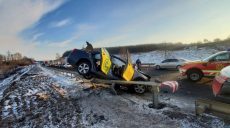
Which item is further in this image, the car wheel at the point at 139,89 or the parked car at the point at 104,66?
the car wheel at the point at 139,89

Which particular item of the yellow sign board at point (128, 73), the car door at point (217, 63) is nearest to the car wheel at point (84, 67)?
the yellow sign board at point (128, 73)

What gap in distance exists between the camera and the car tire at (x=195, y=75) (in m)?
14.7

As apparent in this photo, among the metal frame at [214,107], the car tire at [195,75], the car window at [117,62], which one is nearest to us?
the metal frame at [214,107]

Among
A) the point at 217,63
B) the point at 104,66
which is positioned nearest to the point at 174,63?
the point at 217,63

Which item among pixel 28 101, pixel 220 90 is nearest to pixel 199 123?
pixel 220 90

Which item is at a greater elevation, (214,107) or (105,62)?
(105,62)

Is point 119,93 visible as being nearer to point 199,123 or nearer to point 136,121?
point 136,121

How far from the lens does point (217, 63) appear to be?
13.8 meters

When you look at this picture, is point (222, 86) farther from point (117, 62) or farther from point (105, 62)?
point (117, 62)

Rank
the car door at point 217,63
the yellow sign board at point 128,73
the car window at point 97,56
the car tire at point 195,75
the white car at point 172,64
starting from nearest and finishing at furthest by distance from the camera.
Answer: the yellow sign board at point 128,73
the car window at point 97,56
the car door at point 217,63
the car tire at point 195,75
the white car at point 172,64

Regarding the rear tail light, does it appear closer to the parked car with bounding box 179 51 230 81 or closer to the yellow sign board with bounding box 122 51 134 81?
the yellow sign board with bounding box 122 51 134 81

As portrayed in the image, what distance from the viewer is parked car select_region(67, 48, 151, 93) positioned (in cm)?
1134

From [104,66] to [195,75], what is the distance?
250 inches

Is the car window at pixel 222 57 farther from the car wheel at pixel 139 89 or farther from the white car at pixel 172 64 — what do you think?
the white car at pixel 172 64
